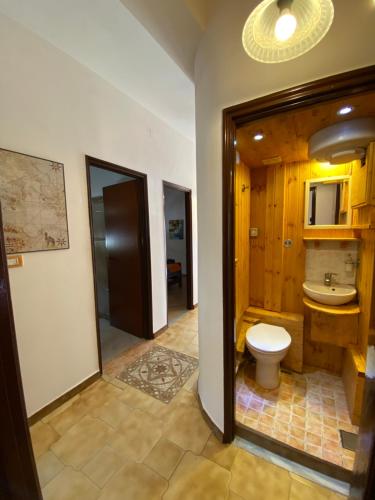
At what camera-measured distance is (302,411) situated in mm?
1618

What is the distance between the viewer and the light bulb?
26.8 inches

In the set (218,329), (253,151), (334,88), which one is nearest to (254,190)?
(253,151)

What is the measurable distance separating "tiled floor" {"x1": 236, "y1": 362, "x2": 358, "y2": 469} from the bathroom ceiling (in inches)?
79.1

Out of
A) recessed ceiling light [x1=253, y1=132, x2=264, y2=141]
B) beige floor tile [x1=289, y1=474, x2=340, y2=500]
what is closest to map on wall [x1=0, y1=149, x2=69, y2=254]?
recessed ceiling light [x1=253, y1=132, x2=264, y2=141]

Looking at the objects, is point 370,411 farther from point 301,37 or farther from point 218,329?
point 301,37

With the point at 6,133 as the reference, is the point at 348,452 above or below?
below

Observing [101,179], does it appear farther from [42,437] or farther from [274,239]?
[42,437]

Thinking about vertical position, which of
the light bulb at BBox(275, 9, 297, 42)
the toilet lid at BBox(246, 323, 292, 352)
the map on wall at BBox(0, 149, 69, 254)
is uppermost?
the light bulb at BBox(275, 9, 297, 42)

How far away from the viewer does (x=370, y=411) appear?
611mm

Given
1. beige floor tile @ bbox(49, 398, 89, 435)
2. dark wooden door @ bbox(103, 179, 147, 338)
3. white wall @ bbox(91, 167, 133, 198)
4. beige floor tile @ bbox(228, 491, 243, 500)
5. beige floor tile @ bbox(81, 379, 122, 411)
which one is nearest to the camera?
beige floor tile @ bbox(228, 491, 243, 500)

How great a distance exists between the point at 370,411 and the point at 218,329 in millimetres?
810

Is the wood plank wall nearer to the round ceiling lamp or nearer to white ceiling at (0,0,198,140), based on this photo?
white ceiling at (0,0,198,140)

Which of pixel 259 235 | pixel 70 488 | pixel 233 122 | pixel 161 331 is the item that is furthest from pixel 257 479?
pixel 233 122

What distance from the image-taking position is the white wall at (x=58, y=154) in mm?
1396
